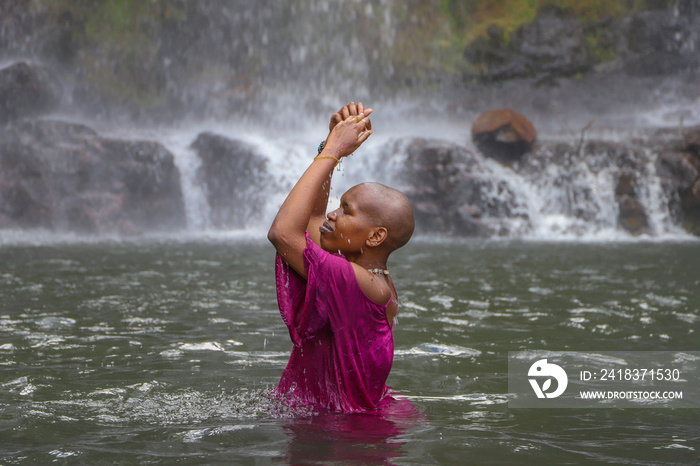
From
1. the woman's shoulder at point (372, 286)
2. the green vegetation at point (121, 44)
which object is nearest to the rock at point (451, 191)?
the green vegetation at point (121, 44)

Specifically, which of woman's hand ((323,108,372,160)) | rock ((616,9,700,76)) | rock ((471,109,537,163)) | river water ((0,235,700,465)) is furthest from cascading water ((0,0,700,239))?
woman's hand ((323,108,372,160))

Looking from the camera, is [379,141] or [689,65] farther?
[689,65]

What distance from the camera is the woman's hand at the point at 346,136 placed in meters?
3.12

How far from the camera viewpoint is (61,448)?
3059 mm

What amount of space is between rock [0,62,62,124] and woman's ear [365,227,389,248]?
2088 cm

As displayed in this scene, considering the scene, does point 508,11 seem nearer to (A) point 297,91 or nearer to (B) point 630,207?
(A) point 297,91

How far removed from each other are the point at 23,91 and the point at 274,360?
Answer: 19.5m

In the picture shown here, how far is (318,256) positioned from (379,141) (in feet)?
62.9

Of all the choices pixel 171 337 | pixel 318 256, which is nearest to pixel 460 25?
pixel 171 337

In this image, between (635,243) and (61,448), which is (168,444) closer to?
(61,448)

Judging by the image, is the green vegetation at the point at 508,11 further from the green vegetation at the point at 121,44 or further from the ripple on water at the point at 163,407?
the ripple on water at the point at 163,407

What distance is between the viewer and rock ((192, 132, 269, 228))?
2058cm

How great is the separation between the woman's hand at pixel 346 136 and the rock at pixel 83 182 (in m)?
16.4

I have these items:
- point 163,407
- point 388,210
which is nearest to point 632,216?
point 163,407
